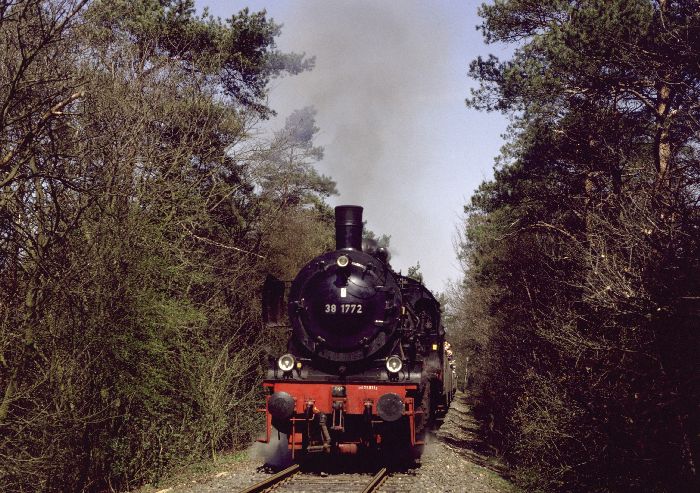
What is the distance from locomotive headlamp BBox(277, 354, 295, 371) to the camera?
968 centimetres

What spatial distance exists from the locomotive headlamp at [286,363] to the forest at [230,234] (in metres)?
1.83

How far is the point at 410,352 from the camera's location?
1050cm

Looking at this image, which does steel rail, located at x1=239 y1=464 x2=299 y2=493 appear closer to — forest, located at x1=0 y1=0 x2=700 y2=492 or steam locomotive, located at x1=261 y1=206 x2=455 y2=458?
steam locomotive, located at x1=261 y1=206 x2=455 y2=458

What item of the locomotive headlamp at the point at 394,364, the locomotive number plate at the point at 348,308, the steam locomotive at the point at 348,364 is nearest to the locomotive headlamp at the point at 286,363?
the steam locomotive at the point at 348,364

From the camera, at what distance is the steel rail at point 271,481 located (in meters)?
7.88

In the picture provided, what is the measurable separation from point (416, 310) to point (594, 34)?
17.2 feet

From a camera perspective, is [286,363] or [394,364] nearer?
[394,364]

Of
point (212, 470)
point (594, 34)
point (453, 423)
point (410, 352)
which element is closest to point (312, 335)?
point (410, 352)

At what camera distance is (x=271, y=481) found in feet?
28.0

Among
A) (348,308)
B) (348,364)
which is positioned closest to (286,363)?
(348,364)

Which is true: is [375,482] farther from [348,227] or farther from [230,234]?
[230,234]

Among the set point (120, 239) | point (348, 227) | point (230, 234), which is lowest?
point (120, 239)

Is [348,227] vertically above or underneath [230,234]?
underneath

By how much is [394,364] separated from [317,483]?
1.93m
